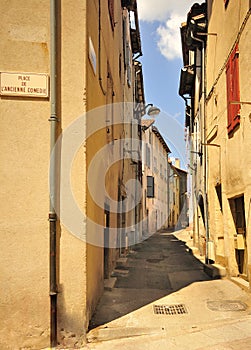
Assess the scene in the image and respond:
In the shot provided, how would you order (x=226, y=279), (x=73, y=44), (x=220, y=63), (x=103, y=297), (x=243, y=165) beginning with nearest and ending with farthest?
1. (x=73, y=44)
2. (x=103, y=297)
3. (x=243, y=165)
4. (x=226, y=279)
5. (x=220, y=63)

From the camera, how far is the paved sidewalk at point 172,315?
4.77 meters

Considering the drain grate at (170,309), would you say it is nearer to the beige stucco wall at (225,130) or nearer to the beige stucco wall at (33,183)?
the beige stucco wall at (33,183)

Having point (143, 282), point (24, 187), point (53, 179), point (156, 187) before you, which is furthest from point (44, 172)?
point (156, 187)

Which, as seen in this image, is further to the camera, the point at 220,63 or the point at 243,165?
the point at 220,63

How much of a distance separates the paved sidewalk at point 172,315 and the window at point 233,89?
11.7ft

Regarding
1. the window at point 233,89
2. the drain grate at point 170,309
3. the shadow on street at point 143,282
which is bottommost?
the shadow on street at point 143,282

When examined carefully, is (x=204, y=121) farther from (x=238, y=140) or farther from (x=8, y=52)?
(x=8, y=52)

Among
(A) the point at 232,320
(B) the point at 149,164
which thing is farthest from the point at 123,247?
(B) the point at 149,164

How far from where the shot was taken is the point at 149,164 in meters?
30.5

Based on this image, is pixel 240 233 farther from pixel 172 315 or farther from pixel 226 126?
pixel 172 315

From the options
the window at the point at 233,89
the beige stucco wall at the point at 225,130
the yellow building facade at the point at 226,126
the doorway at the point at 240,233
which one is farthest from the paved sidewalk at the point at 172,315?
the window at the point at 233,89

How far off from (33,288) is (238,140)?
211 inches

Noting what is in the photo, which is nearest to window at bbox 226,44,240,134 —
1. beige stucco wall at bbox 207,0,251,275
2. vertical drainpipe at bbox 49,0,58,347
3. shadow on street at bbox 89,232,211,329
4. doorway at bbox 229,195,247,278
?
beige stucco wall at bbox 207,0,251,275

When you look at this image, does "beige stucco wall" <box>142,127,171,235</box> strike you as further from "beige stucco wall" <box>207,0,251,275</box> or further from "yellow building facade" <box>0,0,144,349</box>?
"yellow building facade" <box>0,0,144,349</box>
